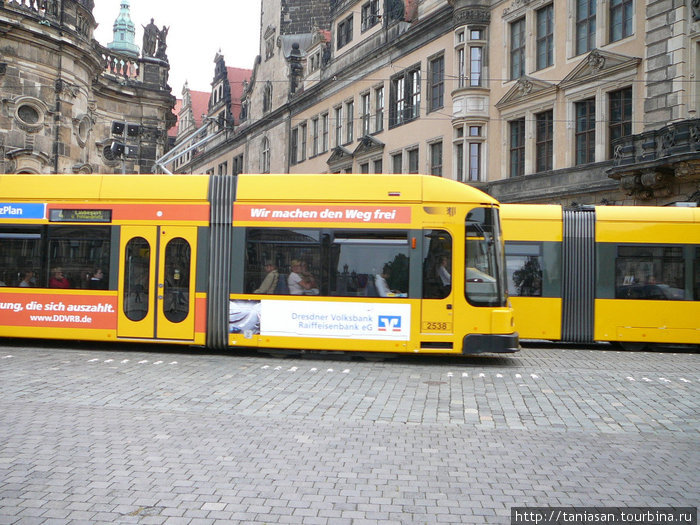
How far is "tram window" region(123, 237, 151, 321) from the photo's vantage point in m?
13.0

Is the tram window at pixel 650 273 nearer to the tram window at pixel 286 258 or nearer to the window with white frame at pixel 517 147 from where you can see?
the tram window at pixel 286 258

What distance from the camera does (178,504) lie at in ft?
15.7

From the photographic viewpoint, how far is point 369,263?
12336 millimetres

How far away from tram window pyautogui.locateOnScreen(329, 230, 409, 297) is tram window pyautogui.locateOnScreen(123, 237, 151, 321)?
3.44 metres

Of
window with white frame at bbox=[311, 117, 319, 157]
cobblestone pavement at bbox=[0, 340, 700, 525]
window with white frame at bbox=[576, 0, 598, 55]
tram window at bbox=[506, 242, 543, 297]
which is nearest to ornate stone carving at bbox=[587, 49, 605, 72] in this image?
window with white frame at bbox=[576, 0, 598, 55]

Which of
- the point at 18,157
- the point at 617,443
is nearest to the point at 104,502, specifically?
the point at 617,443

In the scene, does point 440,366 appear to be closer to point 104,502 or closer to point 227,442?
point 227,442

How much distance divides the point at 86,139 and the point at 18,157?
164 inches

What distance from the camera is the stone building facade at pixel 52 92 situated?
24047mm

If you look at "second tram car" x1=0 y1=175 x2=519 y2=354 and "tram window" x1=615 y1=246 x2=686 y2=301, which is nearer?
"second tram car" x1=0 y1=175 x2=519 y2=354

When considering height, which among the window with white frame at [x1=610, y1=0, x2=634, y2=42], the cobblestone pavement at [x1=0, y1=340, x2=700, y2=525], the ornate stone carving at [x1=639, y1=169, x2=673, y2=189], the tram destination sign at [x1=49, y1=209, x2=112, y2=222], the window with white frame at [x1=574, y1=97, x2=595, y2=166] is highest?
the window with white frame at [x1=610, y1=0, x2=634, y2=42]

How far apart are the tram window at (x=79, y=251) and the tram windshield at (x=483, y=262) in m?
6.55

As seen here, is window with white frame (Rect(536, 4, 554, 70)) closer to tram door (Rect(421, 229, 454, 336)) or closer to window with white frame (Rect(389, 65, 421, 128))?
window with white frame (Rect(389, 65, 421, 128))

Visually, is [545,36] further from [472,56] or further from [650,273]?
[650,273]
